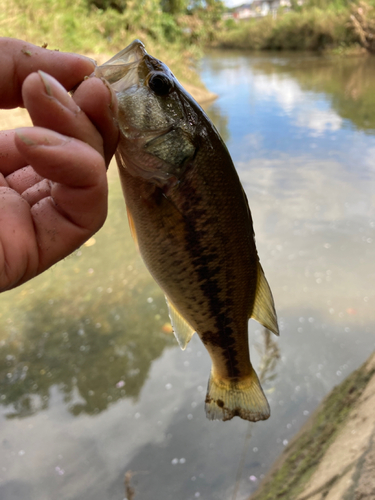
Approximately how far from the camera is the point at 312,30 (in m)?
28.9

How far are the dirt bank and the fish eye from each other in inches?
78.1

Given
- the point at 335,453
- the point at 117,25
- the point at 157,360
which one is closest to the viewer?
the point at 335,453

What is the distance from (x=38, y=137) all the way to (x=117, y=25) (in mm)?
15114

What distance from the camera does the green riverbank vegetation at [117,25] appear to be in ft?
31.3

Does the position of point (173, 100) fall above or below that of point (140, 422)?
above

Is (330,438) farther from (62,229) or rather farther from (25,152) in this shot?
(25,152)

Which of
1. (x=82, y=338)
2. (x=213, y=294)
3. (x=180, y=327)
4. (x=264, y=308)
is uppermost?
(x=213, y=294)

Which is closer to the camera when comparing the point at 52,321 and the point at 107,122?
the point at 107,122

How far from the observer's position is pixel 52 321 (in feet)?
13.5

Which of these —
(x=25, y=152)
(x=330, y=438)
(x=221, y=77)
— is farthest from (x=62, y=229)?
(x=221, y=77)

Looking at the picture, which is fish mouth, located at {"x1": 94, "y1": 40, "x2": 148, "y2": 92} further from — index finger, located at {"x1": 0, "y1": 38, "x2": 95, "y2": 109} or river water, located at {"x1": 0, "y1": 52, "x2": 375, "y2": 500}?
river water, located at {"x1": 0, "y1": 52, "x2": 375, "y2": 500}

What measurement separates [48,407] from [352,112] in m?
10.8

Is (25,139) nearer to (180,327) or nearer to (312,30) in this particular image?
(180,327)

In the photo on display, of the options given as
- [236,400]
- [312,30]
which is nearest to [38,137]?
[236,400]
